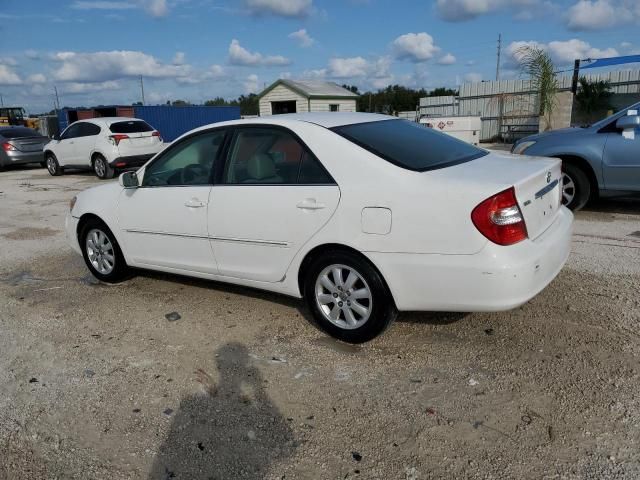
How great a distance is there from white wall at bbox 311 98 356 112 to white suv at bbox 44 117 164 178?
1762 centimetres

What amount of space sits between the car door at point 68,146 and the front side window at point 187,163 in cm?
1205

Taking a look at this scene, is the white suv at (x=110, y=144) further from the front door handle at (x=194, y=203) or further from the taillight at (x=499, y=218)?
the taillight at (x=499, y=218)

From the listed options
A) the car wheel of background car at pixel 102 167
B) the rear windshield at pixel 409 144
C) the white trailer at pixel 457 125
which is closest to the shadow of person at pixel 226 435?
the rear windshield at pixel 409 144

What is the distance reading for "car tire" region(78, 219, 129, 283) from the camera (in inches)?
208

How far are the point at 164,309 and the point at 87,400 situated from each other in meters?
1.48

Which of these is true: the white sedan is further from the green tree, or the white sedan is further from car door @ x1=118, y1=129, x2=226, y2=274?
the green tree

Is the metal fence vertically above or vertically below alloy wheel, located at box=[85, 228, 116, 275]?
above

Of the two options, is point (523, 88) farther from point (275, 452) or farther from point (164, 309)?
point (275, 452)

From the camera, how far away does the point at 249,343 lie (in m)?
4.02

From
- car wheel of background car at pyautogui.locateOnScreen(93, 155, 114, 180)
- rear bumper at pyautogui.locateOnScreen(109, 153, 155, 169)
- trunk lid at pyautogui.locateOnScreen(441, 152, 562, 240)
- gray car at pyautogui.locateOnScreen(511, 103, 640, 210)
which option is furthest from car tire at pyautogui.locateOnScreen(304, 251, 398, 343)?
car wheel of background car at pyautogui.locateOnScreen(93, 155, 114, 180)

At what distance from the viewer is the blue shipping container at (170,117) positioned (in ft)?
86.5

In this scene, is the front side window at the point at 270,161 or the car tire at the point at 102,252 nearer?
the front side window at the point at 270,161

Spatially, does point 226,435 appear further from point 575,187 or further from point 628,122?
point 628,122

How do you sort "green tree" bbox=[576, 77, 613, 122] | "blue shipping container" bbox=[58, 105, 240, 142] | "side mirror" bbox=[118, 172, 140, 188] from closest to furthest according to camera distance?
"side mirror" bbox=[118, 172, 140, 188]
"green tree" bbox=[576, 77, 613, 122]
"blue shipping container" bbox=[58, 105, 240, 142]
